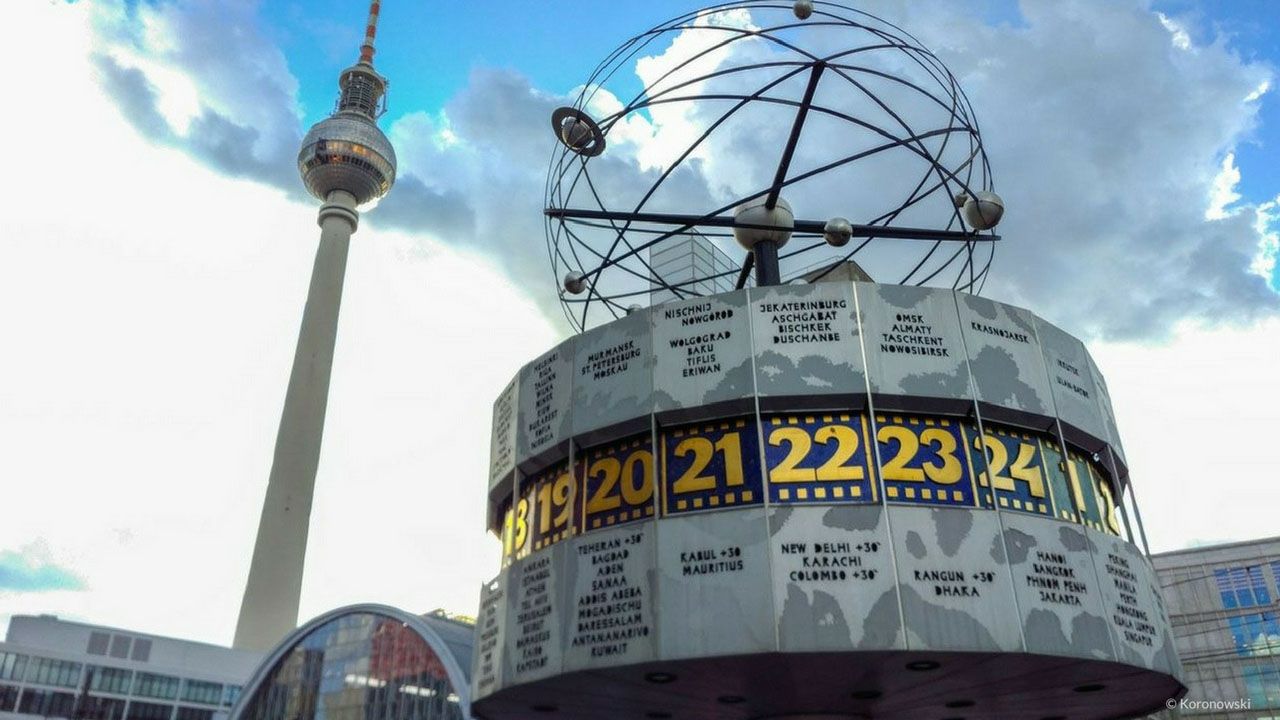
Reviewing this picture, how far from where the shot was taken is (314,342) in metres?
113

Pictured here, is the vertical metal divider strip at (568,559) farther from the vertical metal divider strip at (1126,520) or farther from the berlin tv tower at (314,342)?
the berlin tv tower at (314,342)

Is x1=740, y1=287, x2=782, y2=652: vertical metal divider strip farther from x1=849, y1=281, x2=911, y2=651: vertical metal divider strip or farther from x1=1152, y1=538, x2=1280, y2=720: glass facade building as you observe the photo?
x1=1152, y1=538, x2=1280, y2=720: glass facade building

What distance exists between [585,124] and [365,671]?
130 ft

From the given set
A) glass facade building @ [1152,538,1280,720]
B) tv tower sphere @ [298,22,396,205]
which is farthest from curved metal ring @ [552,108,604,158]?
tv tower sphere @ [298,22,396,205]

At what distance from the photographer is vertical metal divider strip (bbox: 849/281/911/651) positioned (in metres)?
13.1

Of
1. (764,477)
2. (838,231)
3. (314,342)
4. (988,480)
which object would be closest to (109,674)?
(314,342)

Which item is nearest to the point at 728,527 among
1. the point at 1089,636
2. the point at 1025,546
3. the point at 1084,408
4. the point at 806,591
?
the point at 806,591

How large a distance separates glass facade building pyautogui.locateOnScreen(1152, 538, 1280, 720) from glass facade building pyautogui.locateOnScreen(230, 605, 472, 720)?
42.4 meters

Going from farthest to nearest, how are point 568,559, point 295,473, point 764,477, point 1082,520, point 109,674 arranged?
point 295,473 → point 109,674 → point 568,559 → point 1082,520 → point 764,477

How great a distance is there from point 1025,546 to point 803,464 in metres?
3.70

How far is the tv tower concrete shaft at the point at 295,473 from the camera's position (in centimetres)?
10288

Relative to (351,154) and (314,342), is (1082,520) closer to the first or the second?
(314,342)

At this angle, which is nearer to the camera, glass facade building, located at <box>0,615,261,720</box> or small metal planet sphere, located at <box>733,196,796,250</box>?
small metal planet sphere, located at <box>733,196,796,250</box>

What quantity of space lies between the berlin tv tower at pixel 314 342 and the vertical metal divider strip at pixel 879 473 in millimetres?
102112
